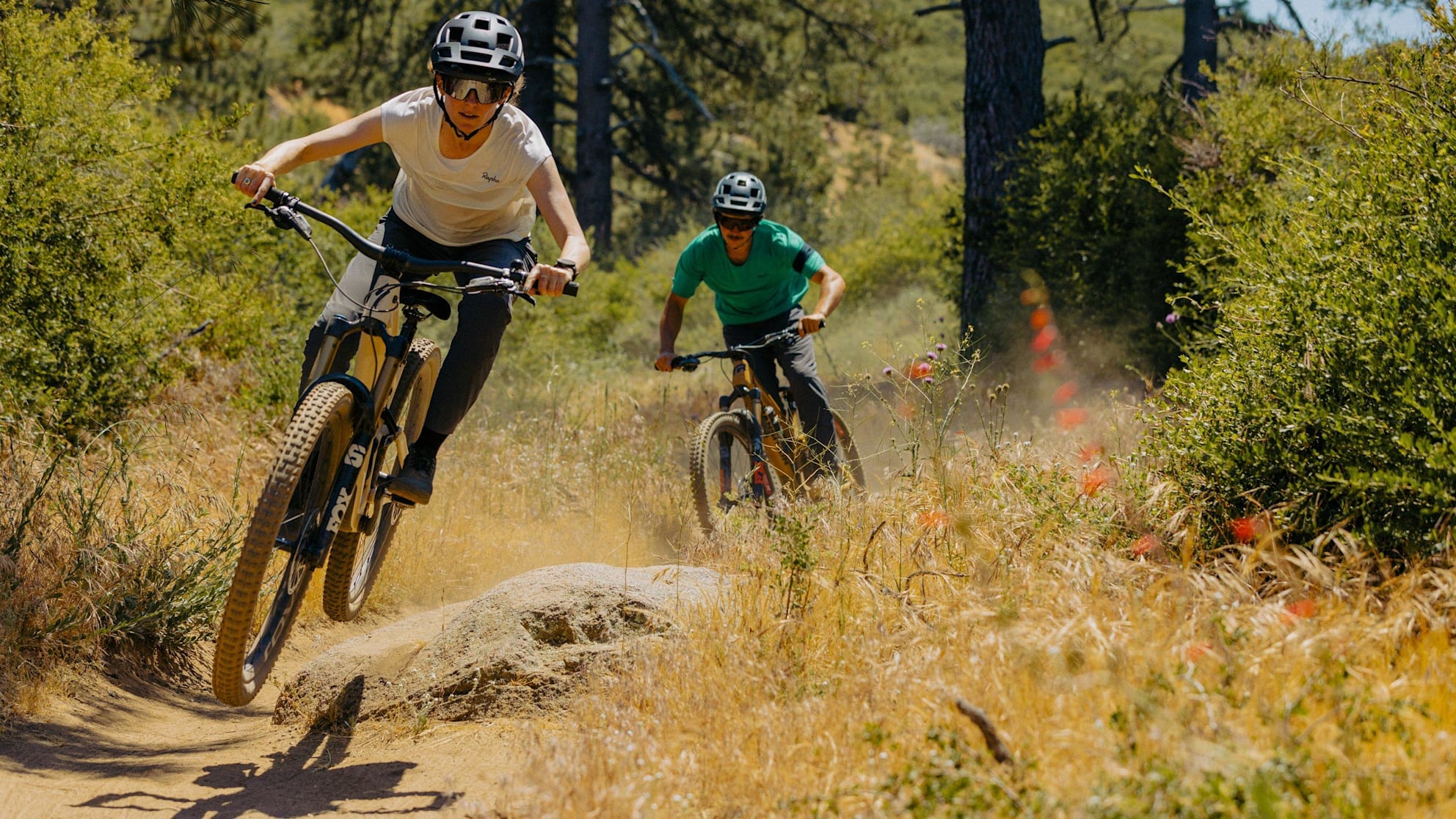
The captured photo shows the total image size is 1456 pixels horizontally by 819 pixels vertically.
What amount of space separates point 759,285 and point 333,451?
3.56 meters

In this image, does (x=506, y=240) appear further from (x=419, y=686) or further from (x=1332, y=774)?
(x=1332, y=774)

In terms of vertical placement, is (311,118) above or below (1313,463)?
above

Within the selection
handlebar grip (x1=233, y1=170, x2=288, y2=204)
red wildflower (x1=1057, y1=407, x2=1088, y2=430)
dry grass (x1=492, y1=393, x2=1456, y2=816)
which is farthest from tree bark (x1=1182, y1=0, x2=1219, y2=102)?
handlebar grip (x1=233, y1=170, x2=288, y2=204)

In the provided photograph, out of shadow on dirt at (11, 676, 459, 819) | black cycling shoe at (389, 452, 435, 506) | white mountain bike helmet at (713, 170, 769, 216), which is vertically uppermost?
white mountain bike helmet at (713, 170, 769, 216)

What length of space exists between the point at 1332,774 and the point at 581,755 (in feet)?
6.22

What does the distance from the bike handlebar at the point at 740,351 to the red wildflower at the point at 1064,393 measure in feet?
13.4

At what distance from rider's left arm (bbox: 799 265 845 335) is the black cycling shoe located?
8.08 feet

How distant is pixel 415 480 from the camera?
4789 mm

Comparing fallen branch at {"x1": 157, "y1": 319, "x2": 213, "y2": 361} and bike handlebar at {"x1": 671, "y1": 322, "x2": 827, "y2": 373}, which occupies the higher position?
fallen branch at {"x1": 157, "y1": 319, "x2": 213, "y2": 361}

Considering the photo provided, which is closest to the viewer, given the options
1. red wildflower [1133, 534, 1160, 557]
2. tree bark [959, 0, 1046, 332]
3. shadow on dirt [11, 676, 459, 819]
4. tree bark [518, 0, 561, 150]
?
shadow on dirt [11, 676, 459, 819]

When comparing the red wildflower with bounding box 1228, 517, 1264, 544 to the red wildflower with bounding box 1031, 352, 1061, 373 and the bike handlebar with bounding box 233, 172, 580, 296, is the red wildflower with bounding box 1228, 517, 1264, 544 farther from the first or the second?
the red wildflower with bounding box 1031, 352, 1061, 373

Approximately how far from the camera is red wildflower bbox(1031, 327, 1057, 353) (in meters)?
11.1

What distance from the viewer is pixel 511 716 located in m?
4.43

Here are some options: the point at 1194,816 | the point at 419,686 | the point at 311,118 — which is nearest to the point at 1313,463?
the point at 1194,816
